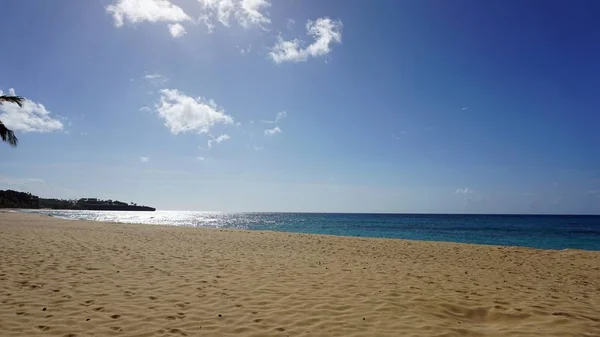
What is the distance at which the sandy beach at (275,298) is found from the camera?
5.73 m

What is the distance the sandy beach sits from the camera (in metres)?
5.73

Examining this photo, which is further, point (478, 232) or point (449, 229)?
point (449, 229)

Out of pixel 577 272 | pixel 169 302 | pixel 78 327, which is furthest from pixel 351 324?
pixel 577 272

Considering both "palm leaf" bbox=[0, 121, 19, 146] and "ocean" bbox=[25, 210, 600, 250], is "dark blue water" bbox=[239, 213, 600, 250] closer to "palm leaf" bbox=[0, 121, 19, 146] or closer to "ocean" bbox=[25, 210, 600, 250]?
"ocean" bbox=[25, 210, 600, 250]

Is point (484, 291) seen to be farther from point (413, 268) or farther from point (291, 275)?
point (291, 275)

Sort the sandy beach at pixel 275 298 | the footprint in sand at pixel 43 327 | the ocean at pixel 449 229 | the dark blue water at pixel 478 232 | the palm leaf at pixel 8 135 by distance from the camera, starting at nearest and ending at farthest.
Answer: the footprint in sand at pixel 43 327 < the sandy beach at pixel 275 298 < the palm leaf at pixel 8 135 < the dark blue water at pixel 478 232 < the ocean at pixel 449 229

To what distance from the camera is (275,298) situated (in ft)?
24.6

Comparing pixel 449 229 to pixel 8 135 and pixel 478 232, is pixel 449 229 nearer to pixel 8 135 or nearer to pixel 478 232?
pixel 478 232

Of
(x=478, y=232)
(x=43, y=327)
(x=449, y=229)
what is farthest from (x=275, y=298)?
(x=449, y=229)

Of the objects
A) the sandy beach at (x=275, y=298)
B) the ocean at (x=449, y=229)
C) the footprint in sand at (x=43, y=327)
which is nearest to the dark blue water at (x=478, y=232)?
the ocean at (x=449, y=229)

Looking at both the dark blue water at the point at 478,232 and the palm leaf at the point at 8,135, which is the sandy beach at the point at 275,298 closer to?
the palm leaf at the point at 8,135

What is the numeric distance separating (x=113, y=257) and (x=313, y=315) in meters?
9.55

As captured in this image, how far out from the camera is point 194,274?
9977mm

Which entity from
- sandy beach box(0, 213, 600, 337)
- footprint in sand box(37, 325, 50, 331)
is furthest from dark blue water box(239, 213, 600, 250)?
footprint in sand box(37, 325, 50, 331)
